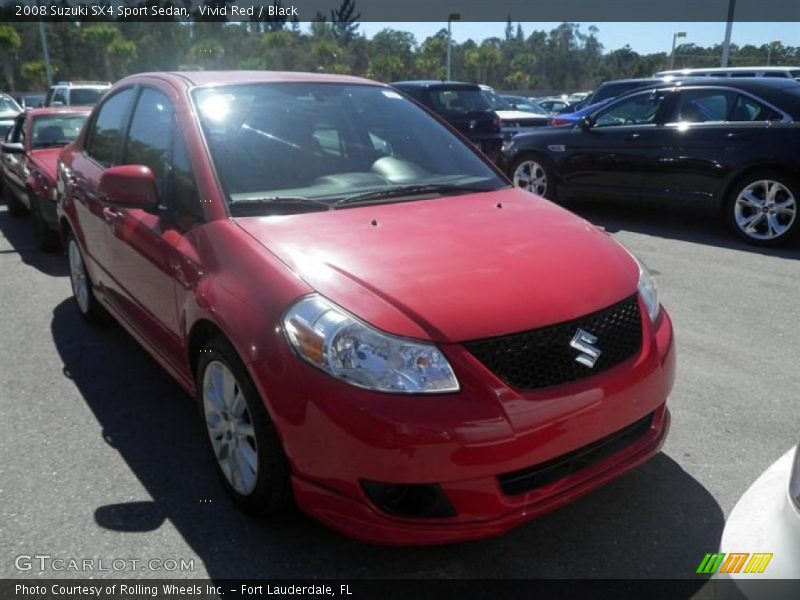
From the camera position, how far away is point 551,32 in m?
94.9

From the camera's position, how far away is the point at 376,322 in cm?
221

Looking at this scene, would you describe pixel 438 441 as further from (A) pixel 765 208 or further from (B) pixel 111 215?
(A) pixel 765 208

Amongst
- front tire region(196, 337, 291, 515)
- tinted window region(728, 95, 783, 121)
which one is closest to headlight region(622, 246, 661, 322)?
front tire region(196, 337, 291, 515)

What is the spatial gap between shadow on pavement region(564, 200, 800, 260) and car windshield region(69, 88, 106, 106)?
450 inches

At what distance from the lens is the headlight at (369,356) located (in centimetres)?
214

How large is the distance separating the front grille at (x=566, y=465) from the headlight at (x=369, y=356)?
1.23ft

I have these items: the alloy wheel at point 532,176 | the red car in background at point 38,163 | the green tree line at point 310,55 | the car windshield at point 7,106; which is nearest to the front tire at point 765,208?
the alloy wheel at point 532,176

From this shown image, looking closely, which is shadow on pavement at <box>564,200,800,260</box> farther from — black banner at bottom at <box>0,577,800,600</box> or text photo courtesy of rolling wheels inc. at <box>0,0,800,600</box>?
black banner at bottom at <box>0,577,800,600</box>

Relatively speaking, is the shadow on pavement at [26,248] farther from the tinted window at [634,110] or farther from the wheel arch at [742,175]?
the wheel arch at [742,175]

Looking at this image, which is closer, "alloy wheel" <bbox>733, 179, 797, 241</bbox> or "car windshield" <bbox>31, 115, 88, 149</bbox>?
"alloy wheel" <bbox>733, 179, 797, 241</bbox>

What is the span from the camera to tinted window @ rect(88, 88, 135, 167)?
4074 mm

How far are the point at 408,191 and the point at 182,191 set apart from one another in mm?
1018

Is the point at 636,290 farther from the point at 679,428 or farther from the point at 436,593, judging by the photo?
the point at 436,593

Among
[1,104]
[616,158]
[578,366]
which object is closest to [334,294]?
[578,366]
